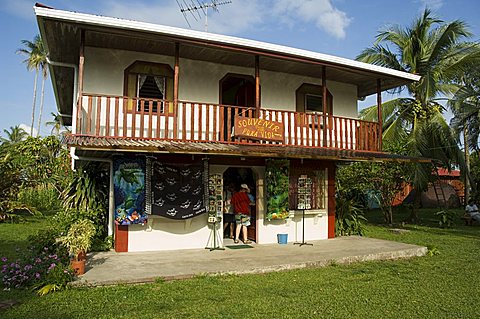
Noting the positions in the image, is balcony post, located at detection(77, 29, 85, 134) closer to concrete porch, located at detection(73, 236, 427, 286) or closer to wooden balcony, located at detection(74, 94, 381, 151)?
wooden balcony, located at detection(74, 94, 381, 151)

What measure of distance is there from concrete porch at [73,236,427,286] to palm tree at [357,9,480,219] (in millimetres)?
7699

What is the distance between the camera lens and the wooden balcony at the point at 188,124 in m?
8.58

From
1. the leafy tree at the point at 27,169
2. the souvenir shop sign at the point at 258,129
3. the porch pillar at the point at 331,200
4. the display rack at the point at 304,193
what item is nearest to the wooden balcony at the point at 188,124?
the souvenir shop sign at the point at 258,129

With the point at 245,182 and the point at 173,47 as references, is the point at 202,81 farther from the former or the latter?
the point at 245,182

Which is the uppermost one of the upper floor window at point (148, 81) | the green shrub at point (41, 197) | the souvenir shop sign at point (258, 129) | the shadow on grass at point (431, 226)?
the upper floor window at point (148, 81)

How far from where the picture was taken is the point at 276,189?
10.6m

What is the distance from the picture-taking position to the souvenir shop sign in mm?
9336

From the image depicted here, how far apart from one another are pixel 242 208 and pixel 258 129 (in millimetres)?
2088

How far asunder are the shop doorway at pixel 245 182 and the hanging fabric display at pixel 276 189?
543 millimetres

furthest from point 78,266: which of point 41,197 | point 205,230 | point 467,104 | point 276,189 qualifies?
point 467,104

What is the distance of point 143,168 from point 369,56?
12.2 m

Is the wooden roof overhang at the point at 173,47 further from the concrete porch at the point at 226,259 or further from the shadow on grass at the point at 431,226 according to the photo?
the shadow on grass at the point at 431,226

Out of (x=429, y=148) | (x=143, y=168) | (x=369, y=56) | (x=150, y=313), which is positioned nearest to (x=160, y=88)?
(x=143, y=168)

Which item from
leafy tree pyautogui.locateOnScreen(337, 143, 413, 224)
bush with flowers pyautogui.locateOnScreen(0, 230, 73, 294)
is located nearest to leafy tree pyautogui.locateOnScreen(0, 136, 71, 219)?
bush with flowers pyautogui.locateOnScreen(0, 230, 73, 294)
